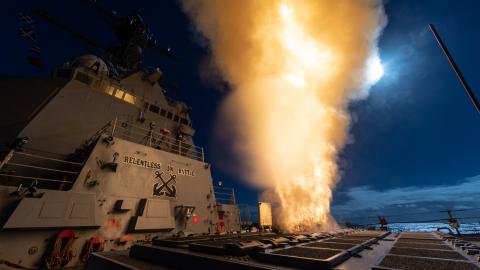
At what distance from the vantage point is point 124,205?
6523 millimetres

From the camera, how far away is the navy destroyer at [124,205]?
101 inches

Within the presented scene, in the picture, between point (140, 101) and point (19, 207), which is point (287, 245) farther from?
point (140, 101)

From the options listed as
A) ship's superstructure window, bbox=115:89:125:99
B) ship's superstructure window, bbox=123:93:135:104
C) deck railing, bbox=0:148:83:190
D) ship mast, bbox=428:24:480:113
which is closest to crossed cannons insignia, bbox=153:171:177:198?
deck railing, bbox=0:148:83:190

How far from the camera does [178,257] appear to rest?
264 cm

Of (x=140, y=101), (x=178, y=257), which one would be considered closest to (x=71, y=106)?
(x=140, y=101)

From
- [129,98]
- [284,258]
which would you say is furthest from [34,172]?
[284,258]

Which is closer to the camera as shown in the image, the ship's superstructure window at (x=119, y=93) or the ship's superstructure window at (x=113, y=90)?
the ship's superstructure window at (x=113, y=90)

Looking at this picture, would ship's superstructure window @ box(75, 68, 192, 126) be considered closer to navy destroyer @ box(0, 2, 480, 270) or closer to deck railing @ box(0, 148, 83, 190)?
navy destroyer @ box(0, 2, 480, 270)

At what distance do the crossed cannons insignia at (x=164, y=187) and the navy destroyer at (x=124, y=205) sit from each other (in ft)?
0.16

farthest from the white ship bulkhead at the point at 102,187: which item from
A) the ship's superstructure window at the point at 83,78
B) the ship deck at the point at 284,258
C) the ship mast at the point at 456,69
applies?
the ship mast at the point at 456,69

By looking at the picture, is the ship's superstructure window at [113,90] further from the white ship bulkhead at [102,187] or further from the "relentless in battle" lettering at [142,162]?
the "relentless in battle" lettering at [142,162]

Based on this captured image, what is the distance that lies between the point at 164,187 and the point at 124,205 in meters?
1.70

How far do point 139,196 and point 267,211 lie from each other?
7.07 metres

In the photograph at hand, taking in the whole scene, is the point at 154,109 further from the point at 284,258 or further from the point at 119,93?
the point at 284,258
